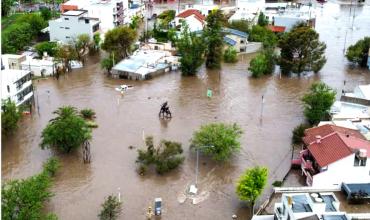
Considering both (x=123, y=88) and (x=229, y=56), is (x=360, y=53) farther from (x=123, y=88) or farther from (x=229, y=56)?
(x=123, y=88)

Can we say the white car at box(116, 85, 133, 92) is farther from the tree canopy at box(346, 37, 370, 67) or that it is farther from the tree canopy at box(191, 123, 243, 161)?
the tree canopy at box(346, 37, 370, 67)

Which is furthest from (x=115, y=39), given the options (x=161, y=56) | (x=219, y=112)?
(x=219, y=112)

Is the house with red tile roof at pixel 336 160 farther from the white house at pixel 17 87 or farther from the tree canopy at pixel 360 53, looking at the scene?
the tree canopy at pixel 360 53

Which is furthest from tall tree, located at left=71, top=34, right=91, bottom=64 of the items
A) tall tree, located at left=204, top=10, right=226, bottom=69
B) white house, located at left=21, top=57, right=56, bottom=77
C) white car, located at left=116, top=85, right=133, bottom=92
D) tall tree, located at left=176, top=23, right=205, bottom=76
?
tall tree, located at left=204, top=10, right=226, bottom=69

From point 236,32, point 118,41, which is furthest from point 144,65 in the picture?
point 236,32

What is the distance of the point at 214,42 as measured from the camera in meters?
32.0

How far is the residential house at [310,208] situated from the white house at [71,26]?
25681 mm

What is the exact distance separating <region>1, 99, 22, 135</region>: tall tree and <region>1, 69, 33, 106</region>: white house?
1162 millimetres

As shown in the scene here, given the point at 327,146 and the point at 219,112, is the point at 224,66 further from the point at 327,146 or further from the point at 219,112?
the point at 327,146

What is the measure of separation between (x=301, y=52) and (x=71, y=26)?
680 inches

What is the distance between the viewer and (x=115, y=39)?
33188 mm

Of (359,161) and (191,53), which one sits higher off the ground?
(191,53)

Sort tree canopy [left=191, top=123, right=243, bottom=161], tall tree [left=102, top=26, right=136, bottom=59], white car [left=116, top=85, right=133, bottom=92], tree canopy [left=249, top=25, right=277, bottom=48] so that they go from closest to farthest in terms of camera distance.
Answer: tree canopy [left=191, top=123, right=243, bottom=161], white car [left=116, top=85, right=133, bottom=92], tall tree [left=102, top=26, right=136, bottom=59], tree canopy [left=249, top=25, right=277, bottom=48]

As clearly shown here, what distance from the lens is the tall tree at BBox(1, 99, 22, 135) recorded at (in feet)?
71.8
